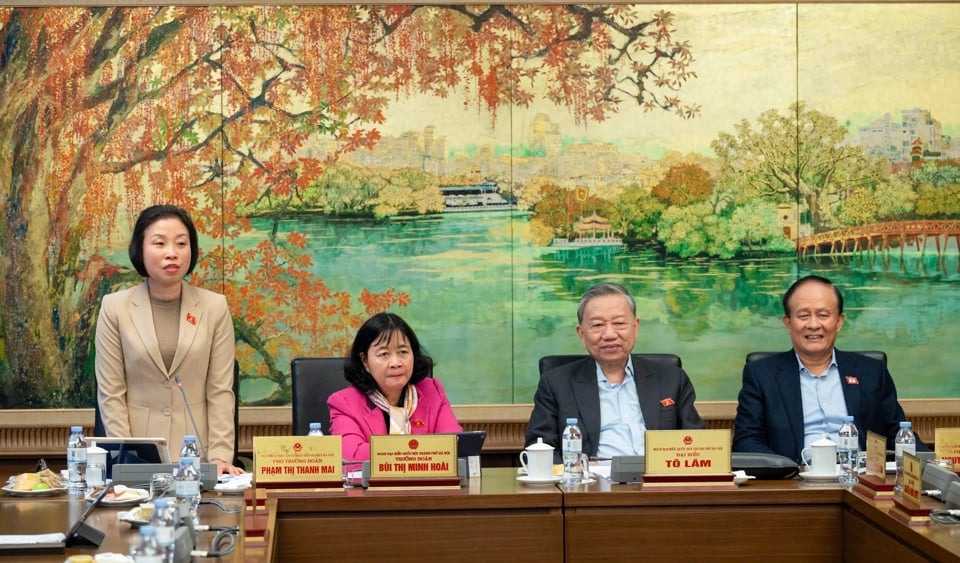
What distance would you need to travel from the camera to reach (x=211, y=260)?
16.9 feet

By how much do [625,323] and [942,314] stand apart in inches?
77.3

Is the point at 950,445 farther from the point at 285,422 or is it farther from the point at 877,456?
the point at 285,422

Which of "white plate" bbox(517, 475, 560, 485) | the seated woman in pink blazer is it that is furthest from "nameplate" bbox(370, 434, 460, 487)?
the seated woman in pink blazer

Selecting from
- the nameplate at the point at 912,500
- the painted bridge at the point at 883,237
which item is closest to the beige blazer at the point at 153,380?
the nameplate at the point at 912,500

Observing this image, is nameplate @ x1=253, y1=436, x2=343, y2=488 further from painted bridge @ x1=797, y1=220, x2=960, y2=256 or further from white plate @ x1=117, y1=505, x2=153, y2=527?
painted bridge @ x1=797, y1=220, x2=960, y2=256

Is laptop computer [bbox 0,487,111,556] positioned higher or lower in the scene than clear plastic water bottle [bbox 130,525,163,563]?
lower

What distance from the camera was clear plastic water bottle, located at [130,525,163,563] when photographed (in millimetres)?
2168

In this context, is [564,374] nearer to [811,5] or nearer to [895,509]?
[895,509]

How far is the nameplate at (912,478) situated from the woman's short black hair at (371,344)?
157 centimetres

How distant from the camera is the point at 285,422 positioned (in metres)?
5.13

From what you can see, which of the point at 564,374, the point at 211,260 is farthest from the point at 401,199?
the point at 564,374

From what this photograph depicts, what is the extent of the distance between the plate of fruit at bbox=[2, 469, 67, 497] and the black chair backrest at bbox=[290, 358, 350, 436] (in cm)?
93

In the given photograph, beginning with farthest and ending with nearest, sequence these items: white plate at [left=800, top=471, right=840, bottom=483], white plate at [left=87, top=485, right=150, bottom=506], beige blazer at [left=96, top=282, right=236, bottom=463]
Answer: beige blazer at [left=96, top=282, right=236, bottom=463]
white plate at [left=800, top=471, right=840, bottom=483]
white plate at [left=87, top=485, right=150, bottom=506]

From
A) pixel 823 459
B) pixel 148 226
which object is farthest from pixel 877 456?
pixel 148 226
